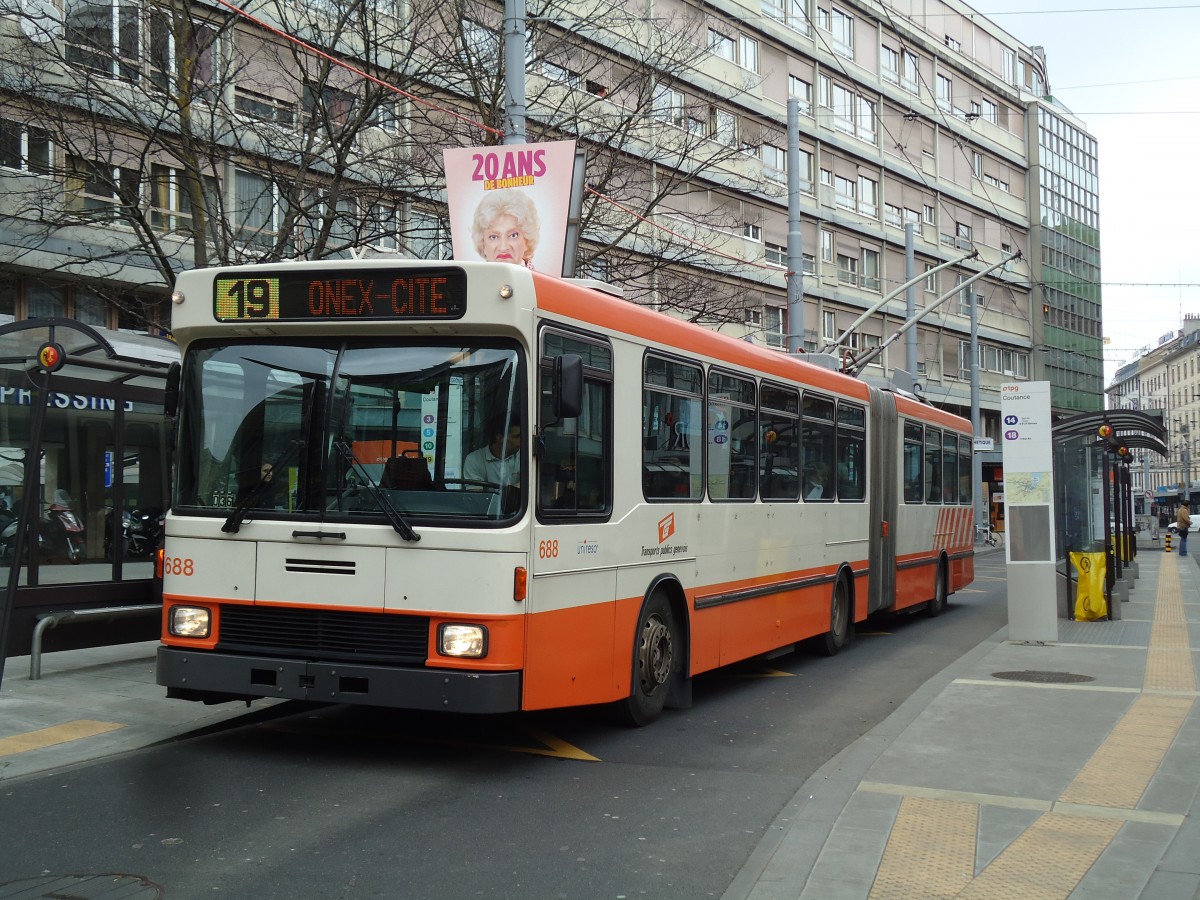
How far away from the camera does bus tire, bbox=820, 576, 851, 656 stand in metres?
13.3

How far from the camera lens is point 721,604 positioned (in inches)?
396

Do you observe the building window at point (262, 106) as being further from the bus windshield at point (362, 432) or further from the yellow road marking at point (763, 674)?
the bus windshield at point (362, 432)

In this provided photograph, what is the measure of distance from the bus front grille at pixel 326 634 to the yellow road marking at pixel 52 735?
1.44 meters

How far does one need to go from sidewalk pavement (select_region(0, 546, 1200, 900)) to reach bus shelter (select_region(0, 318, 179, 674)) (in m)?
0.60

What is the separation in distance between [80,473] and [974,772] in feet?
26.2

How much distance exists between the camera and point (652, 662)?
885cm

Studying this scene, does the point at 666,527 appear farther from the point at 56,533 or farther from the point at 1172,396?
the point at 1172,396

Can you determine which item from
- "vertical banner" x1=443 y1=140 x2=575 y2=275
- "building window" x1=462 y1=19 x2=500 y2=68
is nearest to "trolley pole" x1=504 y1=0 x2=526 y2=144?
"vertical banner" x1=443 y1=140 x2=575 y2=275

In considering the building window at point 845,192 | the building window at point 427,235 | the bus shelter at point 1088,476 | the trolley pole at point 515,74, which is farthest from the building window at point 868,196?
the trolley pole at point 515,74

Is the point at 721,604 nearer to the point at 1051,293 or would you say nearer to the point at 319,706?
the point at 319,706

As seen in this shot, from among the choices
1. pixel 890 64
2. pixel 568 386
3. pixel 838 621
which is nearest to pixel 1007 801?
pixel 568 386

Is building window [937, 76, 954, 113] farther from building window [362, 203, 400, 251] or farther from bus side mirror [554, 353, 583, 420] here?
bus side mirror [554, 353, 583, 420]

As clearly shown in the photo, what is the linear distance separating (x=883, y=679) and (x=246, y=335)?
683cm

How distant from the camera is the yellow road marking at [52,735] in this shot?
782 cm
